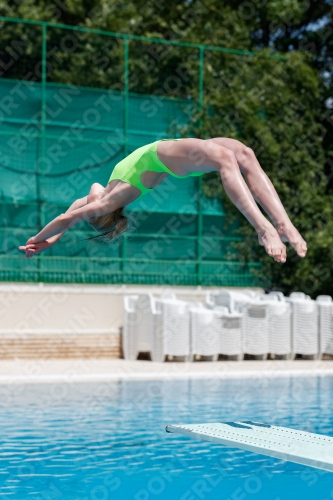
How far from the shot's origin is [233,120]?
17.5 m

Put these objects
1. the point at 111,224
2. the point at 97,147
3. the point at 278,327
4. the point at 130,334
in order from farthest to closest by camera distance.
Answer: the point at 97,147 < the point at 278,327 < the point at 130,334 < the point at 111,224

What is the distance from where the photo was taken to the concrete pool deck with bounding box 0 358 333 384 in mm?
11102

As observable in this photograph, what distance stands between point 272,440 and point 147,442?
9.63ft

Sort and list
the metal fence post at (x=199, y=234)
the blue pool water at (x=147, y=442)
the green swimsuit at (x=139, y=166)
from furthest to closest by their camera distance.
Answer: the metal fence post at (x=199, y=234) < the blue pool water at (x=147, y=442) < the green swimsuit at (x=139, y=166)

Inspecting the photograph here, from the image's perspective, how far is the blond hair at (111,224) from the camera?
5.81 m

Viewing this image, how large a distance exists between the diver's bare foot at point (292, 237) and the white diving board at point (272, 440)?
109 centimetres

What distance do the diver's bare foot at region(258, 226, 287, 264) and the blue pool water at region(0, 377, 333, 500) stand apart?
2.46 m

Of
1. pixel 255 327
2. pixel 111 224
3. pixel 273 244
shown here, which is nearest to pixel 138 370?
pixel 255 327

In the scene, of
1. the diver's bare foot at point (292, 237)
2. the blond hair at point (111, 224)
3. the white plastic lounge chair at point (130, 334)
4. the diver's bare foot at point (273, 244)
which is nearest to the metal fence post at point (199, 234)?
the white plastic lounge chair at point (130, 334)

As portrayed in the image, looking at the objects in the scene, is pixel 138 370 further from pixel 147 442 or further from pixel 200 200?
pixel 200 200

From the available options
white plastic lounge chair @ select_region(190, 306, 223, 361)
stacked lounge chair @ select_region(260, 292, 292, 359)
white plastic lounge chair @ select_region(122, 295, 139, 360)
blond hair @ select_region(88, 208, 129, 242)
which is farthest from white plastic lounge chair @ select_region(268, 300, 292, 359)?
blond hair @ select_region(88, 208, 129, 242)

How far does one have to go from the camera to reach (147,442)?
26.7 ft

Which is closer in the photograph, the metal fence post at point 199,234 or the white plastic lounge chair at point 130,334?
the white plastic lounge chair at point 130,334

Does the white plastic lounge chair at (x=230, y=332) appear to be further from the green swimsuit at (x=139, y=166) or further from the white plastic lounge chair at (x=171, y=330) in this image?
the green swimsuit at (x=139, y=166)
